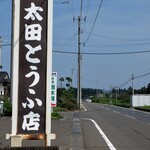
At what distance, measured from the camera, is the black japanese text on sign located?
10125mm

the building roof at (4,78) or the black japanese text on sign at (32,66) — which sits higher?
the building roof at (4,78)

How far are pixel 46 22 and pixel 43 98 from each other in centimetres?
Result: 174

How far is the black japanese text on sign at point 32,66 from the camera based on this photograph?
399 inches

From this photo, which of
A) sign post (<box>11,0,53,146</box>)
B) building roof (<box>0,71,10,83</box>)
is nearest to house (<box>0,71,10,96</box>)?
building roof (<box>0,71,10,83</box>)

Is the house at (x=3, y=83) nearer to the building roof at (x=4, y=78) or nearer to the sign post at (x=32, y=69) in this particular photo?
the building roof at (x=4, y=78)

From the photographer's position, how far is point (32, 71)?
10.2 m

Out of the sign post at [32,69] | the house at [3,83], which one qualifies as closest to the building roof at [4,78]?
the house at [3,83]

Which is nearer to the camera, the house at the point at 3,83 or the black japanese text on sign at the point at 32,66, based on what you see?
the black japanese text on sign at the point at 32,66

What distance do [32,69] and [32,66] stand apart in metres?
0.07

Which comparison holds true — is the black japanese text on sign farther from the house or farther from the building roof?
the building roof

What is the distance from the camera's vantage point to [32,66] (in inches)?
402

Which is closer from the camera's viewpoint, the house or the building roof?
the house

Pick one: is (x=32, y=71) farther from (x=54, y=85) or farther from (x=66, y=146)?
(x=54, y=85)

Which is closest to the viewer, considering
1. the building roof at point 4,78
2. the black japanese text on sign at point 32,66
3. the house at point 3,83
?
the black japanese text on sign at point 32,66
